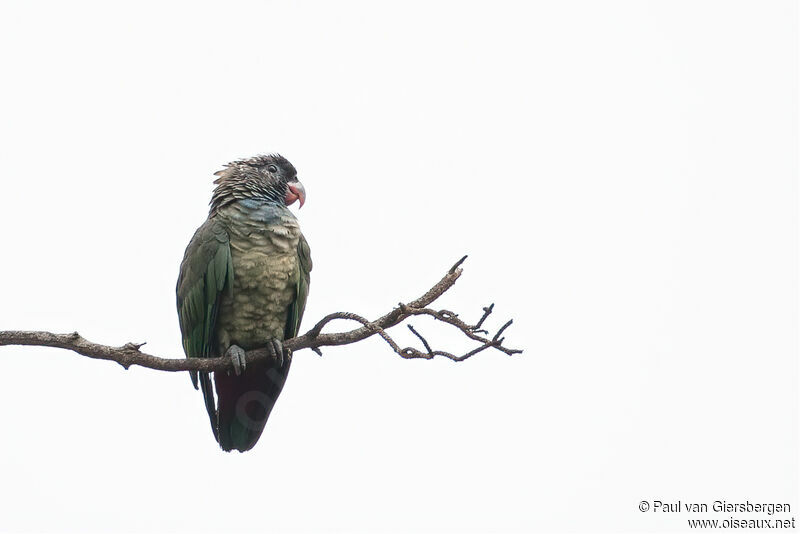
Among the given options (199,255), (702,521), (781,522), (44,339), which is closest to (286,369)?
(199,255)

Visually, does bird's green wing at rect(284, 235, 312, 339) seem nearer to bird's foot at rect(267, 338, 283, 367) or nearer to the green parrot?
the green parrot

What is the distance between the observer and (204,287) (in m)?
5.86

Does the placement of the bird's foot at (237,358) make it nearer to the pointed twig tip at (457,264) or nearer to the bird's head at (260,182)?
the bird's head at (260,182)

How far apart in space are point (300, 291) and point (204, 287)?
71 cm

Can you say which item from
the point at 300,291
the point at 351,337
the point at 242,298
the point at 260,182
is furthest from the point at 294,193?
the point at 351,337

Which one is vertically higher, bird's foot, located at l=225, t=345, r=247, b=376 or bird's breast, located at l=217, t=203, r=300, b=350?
bird's breast, located at l=217, t=203, r=300, b=350

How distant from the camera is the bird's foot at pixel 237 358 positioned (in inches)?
223

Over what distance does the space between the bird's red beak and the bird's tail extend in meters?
1.38

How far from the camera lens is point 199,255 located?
5.89 metres

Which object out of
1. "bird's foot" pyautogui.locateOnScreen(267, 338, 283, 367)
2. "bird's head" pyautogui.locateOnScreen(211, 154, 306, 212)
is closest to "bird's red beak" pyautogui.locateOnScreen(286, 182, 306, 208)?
"bird's head" pyautogui.locateOnScreen(211, 154, 306, 212)

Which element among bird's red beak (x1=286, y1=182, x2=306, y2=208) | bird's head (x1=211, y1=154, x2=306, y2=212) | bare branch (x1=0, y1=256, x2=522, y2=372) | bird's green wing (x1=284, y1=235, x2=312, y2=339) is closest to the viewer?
bare branch (x1=0, y1=256, x2=522, y2=372)

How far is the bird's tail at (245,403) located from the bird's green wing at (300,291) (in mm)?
269

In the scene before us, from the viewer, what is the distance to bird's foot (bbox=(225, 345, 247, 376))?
566cm

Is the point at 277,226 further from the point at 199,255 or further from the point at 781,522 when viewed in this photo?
the point at 781,522
